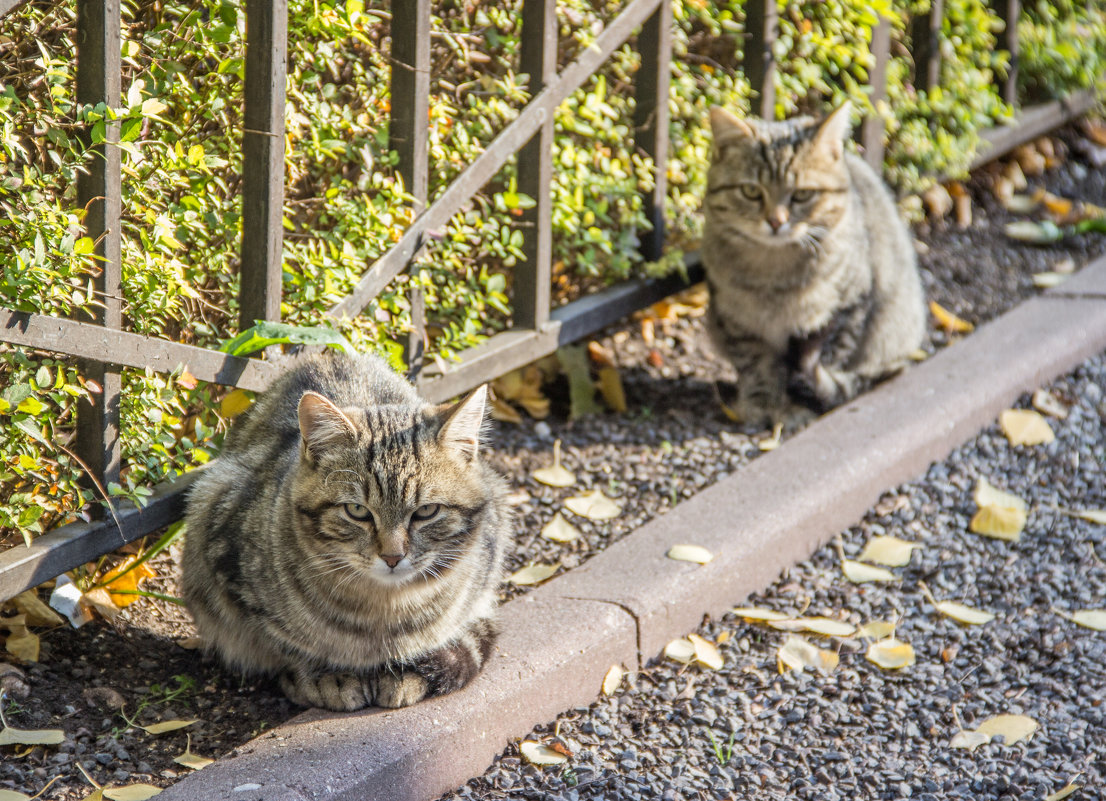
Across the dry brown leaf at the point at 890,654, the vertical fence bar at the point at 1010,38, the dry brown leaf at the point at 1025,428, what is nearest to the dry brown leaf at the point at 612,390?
the dry brown leaf at the point at 1025,428

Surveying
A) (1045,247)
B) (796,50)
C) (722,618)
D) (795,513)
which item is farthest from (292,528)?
(1045,247)

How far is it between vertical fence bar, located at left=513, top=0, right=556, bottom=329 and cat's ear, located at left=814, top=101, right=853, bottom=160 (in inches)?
38.6

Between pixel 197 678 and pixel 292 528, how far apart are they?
53cm

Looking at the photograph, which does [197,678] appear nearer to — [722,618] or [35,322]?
[35,322]

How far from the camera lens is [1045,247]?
6.04 meters

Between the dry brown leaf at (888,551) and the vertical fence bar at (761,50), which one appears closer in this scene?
the dry brown leaf at (888,551)

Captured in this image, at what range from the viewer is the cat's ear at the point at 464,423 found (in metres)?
2.76

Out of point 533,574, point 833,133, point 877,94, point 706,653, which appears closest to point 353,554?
point 533,574

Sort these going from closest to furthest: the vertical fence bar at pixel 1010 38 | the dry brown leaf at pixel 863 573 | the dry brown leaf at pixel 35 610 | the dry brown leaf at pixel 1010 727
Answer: the dry brown leaf at pixel 1010 727 < the dry brown leaf at pixel 35 610 < the dry brown leaf at pixel 863 573 < the vertical fence bar at pixel 1010 38

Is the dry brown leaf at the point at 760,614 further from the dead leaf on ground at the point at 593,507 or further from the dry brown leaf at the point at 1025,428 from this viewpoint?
the dry brown leaf at the point at 1025,428

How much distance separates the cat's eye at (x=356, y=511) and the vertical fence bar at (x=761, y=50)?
2.90 metres

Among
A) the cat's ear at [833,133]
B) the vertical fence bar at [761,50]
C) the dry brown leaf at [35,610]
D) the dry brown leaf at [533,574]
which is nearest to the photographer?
the dry brown leaf at [35,610]

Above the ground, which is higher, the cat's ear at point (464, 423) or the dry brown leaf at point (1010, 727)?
the cat's ear at point (464, 423)

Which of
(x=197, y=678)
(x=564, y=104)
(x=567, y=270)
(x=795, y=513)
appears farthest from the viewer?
(x=567, y=270)
